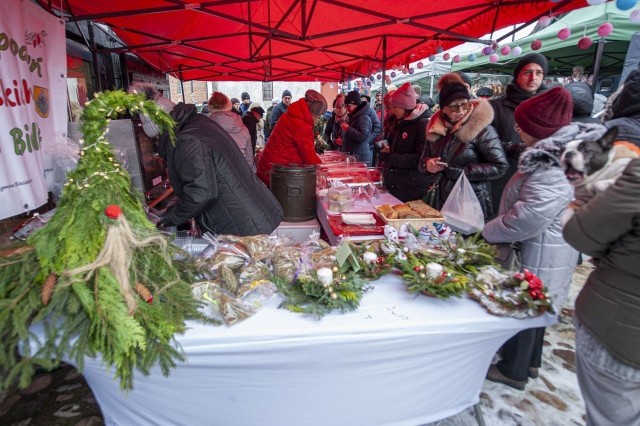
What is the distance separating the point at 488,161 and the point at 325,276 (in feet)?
5.77

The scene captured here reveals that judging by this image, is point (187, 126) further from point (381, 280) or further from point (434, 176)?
point (434, 176)

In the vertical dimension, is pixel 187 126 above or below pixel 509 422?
above

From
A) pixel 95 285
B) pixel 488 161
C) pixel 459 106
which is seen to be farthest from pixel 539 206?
pixel 95 285

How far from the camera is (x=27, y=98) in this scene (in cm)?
207

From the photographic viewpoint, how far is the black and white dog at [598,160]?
1.19m

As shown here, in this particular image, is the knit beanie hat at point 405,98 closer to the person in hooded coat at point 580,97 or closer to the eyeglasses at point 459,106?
the eyeglasses at point 459,106

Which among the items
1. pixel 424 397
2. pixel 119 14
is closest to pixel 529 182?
pixel 424 397

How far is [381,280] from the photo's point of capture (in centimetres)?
173

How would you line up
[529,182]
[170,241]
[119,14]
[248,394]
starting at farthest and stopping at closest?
1. [119,14]
2. [529,182]
3. [170,241]
4. [248,394]

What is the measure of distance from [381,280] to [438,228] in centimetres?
70

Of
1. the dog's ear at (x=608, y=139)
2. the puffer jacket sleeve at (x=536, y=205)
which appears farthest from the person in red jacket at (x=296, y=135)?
the dog's ear at (x=608, y=139)

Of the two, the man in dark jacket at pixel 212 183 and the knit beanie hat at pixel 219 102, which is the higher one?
the knit beanie hat at pixel 219 102

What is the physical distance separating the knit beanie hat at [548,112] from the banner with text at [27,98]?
8.96 ft

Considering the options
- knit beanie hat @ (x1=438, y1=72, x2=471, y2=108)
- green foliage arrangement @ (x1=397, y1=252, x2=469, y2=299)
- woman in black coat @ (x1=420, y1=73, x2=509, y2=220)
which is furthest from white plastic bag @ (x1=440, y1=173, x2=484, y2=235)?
green foliage arrangement @ (x1=397, y1=252, x2=469, y2=299)
